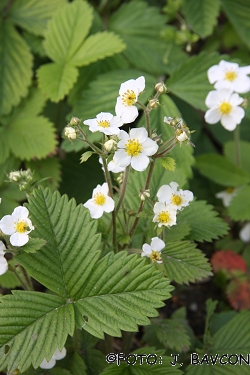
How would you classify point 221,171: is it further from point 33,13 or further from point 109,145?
point 33,13

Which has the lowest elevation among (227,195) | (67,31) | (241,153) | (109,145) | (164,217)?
(227,195)

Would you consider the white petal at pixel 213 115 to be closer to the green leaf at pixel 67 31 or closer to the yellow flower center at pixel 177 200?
the yellow flower center at pixel 177 200

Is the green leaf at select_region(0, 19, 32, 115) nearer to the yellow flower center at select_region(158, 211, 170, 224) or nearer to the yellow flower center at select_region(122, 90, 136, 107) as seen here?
the yellow flower center at select_region(122, 90, 136, 107)

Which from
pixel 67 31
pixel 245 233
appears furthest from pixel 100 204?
pixel 67 31

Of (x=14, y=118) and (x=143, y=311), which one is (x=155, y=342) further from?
(x=14, y=118)

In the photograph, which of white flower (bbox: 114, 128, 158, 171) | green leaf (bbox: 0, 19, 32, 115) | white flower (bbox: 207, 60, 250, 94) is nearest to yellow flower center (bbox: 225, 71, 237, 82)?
white flower (bbox: 207, 60, 250, 94)

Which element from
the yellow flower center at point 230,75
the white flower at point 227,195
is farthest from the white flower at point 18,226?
the white flower at point 227,195

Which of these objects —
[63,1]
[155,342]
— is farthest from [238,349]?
[63,1]
